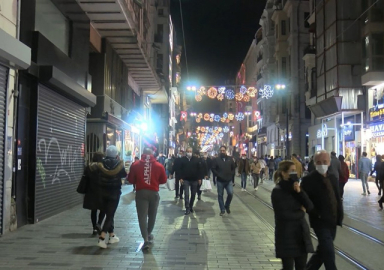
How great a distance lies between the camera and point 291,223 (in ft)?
15.5

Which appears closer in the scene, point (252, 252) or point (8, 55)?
point (252, 252)

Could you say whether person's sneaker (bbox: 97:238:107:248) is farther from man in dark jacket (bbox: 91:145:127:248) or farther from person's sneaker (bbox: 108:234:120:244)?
person's sneaker (bbox: 108:234:120:244)

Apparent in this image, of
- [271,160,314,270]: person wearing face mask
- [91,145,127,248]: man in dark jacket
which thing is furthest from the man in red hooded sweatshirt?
[271,160,314,270]: person wearing face mask

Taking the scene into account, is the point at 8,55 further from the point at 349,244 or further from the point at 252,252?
the point at 349,244

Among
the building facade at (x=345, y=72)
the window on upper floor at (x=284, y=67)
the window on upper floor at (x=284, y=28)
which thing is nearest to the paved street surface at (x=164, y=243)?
the building facade at (x=345, y=72)

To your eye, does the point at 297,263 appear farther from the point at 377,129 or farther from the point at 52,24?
the point at 377,129

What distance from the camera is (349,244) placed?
852 centimetres

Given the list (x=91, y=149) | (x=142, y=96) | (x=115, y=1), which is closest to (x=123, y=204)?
(x=91, y=149)

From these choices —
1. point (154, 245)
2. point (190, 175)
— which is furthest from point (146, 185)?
point (190, 175)

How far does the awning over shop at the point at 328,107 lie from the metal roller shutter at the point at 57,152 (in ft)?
66.0

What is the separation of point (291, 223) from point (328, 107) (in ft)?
93.3

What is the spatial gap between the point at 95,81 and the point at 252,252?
12205 millimetres

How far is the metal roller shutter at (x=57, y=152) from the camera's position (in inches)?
410

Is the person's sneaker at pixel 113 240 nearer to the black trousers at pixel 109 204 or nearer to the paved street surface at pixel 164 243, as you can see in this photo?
the paved street surface at pixel 164 243
